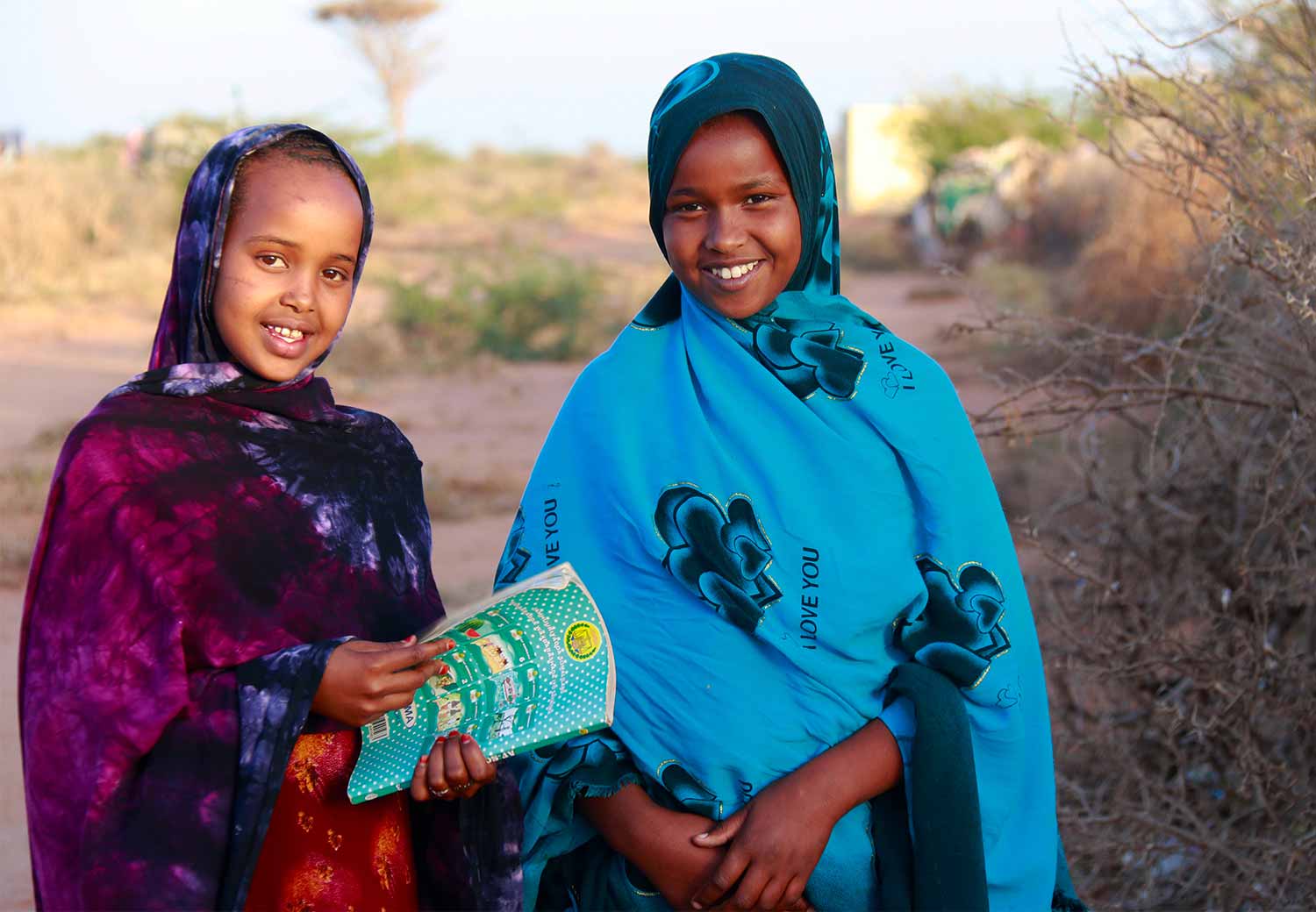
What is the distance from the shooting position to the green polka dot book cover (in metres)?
1.73

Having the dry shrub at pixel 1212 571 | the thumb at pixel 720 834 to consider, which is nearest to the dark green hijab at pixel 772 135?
the thumb at pixel 720 834

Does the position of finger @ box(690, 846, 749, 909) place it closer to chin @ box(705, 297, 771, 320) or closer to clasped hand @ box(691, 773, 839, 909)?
clasped hand @ box(691, 773, 839, 909)

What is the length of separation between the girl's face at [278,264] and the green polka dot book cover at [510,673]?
0.46 meters

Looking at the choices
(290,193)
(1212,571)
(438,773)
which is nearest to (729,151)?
(290,193)

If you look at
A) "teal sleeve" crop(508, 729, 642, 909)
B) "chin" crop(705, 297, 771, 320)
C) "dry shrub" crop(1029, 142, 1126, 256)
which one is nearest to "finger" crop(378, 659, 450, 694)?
"teal sleeve" crop(508, 729, 642, 909)

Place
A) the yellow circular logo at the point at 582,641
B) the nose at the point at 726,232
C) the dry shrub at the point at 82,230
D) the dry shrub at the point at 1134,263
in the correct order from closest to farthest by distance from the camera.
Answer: the yellow circular logo at the point at 582,641 < the nose at the point at 726,232 < the dry shrub at the point at 1134,263 < the dry shrub at the point at 82,230

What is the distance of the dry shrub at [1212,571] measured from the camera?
2.92 metres

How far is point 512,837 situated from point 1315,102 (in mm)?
2739

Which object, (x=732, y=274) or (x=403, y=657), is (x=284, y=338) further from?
(x=732, y=274)

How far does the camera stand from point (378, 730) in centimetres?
180

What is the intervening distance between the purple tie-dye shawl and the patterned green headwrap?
0.56 meters

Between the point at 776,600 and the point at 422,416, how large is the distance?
8.37m

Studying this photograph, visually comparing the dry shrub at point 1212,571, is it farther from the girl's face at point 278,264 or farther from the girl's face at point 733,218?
the girl's face at point 278,264

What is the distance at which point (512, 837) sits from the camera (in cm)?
195
